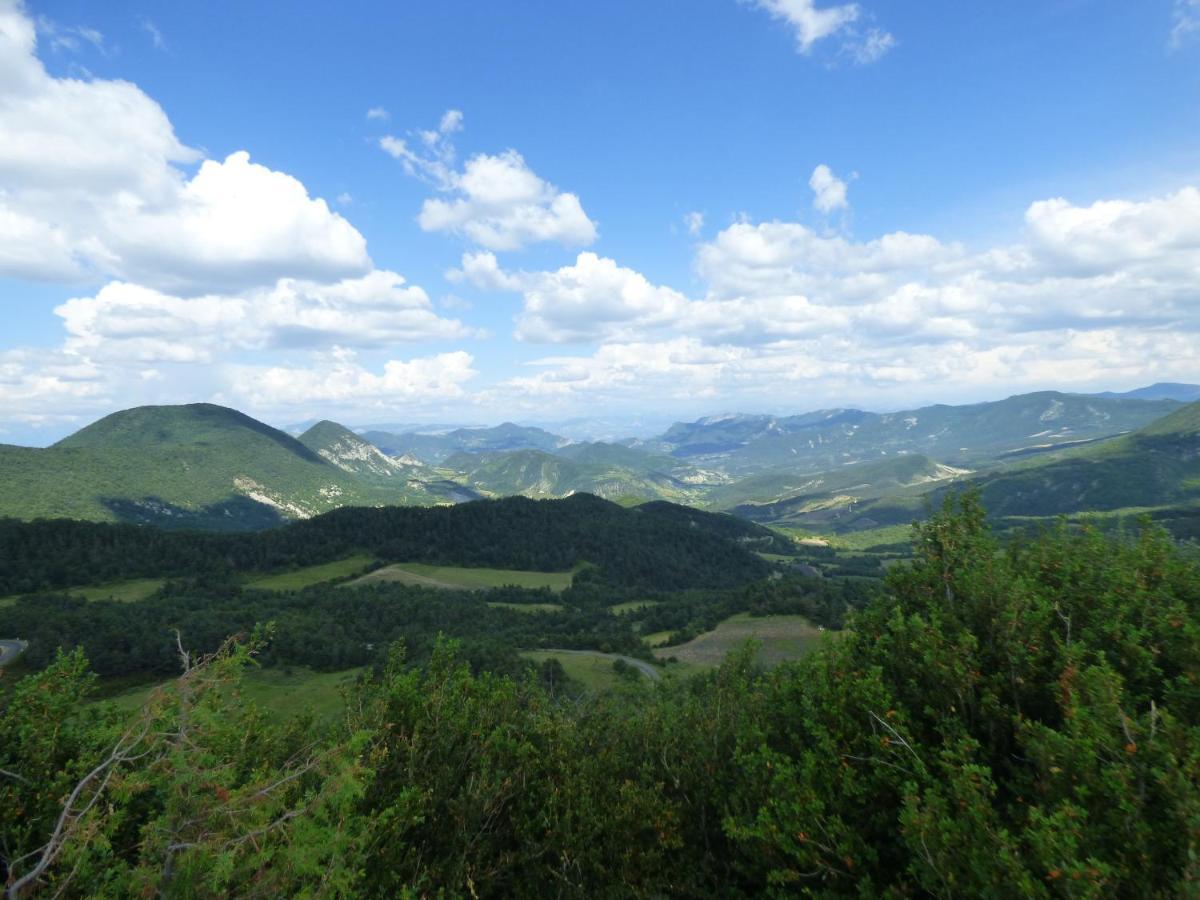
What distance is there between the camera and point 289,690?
382 ft

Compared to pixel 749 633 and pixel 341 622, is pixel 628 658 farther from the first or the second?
pixel 341 622

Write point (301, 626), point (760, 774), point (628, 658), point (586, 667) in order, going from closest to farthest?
point (760, 774) < point (586, 667) < point (628, 658) < point (301, 626)

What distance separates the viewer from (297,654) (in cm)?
13225

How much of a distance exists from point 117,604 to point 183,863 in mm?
197819

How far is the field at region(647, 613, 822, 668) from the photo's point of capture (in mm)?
128500

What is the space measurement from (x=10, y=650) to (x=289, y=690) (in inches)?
2596

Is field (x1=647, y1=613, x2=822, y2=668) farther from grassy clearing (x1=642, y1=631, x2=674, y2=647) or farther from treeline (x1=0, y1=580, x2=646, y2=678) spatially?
treeline (x1=0, y1=580, x2=646, y2=678)

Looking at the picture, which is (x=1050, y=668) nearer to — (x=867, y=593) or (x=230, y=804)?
(x=867, y=593)

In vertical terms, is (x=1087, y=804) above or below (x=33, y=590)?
above

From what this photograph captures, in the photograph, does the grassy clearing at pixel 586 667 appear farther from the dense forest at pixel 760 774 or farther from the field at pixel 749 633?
the dense forest at pixel 760 774

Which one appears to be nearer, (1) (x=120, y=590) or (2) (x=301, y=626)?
(2) (x=301, y=626)

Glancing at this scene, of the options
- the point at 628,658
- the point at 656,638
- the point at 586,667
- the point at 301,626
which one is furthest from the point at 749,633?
the point at 301,626

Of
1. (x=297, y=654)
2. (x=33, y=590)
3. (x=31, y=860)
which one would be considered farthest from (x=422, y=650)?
(x=33, y=590)

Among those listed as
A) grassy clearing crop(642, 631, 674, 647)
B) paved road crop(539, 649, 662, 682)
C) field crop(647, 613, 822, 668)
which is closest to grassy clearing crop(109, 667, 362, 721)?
paved road crop(539, 649, 662, 682)
